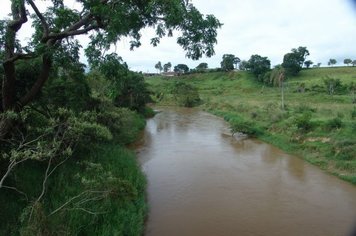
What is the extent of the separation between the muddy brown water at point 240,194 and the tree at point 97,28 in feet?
15.5

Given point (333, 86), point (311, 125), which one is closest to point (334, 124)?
point (311, 125)

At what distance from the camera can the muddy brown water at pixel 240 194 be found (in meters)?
9.56

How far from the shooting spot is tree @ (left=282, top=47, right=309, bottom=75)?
195 ft

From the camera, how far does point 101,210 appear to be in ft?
26.4

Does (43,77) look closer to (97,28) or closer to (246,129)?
(97,28)

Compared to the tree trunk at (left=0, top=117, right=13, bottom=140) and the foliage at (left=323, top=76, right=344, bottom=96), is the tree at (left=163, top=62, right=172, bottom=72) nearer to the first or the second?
the foliage at (left=323, top=76, right=344, bottom=96)

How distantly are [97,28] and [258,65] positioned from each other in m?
58.3

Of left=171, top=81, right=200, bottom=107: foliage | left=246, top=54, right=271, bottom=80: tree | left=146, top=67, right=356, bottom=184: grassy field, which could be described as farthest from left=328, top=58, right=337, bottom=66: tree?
left=171, top=81, right=200, bottom=107: foliage

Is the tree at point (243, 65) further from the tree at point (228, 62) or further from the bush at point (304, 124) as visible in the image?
the bush at point (304, 124)

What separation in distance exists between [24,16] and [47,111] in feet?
10.6

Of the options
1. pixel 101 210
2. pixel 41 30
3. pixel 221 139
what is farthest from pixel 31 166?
pixel 221 139

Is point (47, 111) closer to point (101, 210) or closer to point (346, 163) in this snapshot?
point (101, 210)

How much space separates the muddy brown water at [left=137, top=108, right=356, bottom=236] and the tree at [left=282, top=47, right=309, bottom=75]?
4316cm

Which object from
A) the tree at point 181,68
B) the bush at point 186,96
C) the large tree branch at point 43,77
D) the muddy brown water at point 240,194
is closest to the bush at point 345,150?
the muddy brown water at point 240,194
